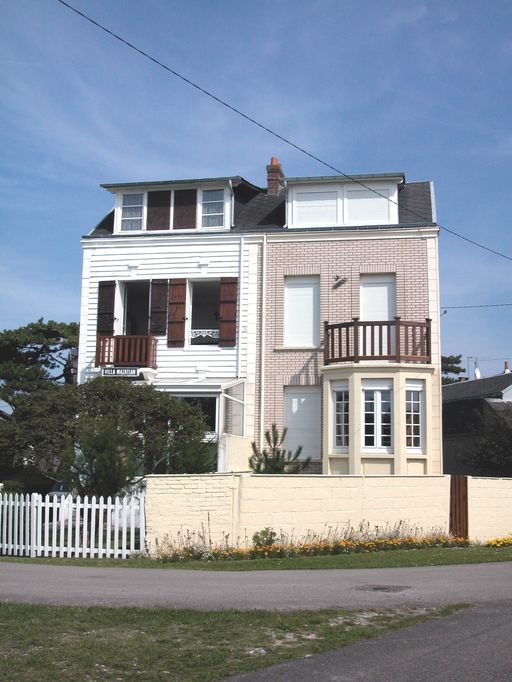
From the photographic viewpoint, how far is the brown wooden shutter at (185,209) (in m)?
24.4

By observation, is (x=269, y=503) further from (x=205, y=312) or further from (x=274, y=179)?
(x=274, y=179)

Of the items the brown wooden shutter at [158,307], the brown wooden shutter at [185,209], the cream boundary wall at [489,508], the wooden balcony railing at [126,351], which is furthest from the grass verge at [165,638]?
the brown wooden shutter at [185,209]

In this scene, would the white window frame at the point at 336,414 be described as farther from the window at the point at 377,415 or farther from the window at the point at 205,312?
the window at the point at 205,312

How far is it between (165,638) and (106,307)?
1729 centimetres

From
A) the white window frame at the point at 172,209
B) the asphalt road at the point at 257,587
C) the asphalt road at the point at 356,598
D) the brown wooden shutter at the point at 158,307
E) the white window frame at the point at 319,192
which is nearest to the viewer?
the asphalt road at the point at 356,598

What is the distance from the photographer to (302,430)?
23.0 metres

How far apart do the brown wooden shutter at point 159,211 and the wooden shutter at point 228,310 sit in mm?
2498

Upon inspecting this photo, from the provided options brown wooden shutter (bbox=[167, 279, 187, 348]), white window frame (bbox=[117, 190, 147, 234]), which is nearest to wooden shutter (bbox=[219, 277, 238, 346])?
brown wooden shutter (bbox=[167, 279, 187, 348])

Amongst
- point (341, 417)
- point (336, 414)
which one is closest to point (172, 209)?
point (336, 414)

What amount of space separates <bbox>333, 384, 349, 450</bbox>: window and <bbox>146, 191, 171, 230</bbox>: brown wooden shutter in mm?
7043

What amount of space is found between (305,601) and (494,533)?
31.5 ft

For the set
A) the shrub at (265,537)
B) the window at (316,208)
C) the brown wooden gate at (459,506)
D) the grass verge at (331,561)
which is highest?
the window at (316,208)

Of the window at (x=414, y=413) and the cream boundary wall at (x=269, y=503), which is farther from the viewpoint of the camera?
the window at (x=414, y=413)

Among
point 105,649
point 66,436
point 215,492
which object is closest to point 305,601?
point 105,649
